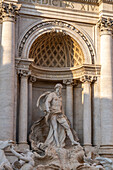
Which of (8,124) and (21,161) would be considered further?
(8,124)

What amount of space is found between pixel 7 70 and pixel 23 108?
1.99 meters

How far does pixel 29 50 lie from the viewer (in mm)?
21609

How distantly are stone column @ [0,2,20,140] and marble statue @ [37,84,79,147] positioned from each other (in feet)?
5.44

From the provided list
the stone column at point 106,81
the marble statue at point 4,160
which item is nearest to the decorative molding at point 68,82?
the stone column at point 106,81

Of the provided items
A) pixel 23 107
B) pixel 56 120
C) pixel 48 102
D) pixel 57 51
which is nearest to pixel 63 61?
pixel 57 51

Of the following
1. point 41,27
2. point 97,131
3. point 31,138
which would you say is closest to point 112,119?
point 97,131

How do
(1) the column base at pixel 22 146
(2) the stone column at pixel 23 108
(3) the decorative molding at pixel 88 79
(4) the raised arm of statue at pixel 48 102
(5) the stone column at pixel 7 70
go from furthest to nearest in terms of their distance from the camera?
(3) the decorative molding at pixel 88 79 < (4) the raised arm of statue at pixel 48 102 < (2) the stone column at pixel 23 108 < (1) the column base at pixel 22 146 < (5) the stone column at pixel 7 70

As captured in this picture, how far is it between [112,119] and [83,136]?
1705mm

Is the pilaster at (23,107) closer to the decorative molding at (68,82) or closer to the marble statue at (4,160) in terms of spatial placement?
the decorative molding at (68,82)

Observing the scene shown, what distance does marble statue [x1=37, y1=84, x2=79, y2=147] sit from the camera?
20922 mm

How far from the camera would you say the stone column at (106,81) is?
21656 millimetres

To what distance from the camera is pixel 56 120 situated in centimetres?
2120

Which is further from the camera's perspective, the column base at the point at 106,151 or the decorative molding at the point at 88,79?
the decorative molding at the point at 88,79

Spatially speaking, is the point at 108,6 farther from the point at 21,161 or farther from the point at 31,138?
the point at 21,161
